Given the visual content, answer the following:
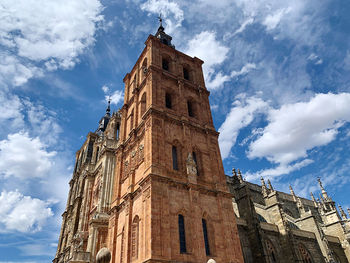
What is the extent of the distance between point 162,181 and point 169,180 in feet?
1.67

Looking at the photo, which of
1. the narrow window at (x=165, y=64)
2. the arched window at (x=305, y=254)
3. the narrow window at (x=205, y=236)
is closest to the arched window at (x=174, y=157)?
the narrow window at (x=205, y=236)

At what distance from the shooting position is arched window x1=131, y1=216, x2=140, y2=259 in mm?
16844

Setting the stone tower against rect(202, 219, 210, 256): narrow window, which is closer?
the stone tower

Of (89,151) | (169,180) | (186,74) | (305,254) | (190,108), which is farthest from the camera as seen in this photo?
(89,151)

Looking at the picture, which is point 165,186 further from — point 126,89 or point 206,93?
point 126,89

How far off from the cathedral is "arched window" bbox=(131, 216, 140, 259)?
0.07m

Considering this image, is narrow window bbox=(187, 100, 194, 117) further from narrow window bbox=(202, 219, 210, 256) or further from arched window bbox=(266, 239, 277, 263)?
arched window bbox=(266, 239, 277, 263)

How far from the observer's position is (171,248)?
50.6ft

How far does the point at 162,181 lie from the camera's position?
17594 mm

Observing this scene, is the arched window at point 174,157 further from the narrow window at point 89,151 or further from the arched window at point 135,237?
the narrow window at point 89,151

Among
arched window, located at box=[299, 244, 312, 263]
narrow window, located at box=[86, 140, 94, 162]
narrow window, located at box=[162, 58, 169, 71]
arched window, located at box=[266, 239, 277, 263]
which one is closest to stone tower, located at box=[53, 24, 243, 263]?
narrow window, located at box=[162, 58, 169, 71]

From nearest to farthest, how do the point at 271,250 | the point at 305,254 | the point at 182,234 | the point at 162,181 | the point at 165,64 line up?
1. the point at 182,234
2. the point at 162,181
3. the point at 271,250
4. the point at 305,254
5. the point at 165,64

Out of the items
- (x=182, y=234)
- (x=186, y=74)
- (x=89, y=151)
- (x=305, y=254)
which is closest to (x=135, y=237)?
(x=182, y=234)

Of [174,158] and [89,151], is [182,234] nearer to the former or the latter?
[174,158]
